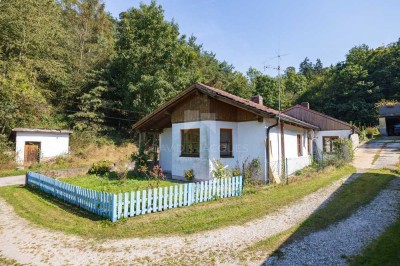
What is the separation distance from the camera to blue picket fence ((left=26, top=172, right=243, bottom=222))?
7.55m

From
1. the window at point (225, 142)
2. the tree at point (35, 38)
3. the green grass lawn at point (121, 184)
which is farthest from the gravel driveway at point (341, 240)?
the tree at point (35, 38)

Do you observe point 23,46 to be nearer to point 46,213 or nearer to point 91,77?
point 91,77

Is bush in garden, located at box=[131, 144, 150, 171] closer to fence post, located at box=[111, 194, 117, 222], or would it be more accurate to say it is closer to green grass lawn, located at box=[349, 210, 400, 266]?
fence post, located at box=[111, 194, 117, 222]

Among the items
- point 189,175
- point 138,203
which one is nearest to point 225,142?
point 189,175

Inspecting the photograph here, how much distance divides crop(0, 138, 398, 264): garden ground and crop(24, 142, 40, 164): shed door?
13518 millimetres

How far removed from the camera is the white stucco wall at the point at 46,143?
838 inches

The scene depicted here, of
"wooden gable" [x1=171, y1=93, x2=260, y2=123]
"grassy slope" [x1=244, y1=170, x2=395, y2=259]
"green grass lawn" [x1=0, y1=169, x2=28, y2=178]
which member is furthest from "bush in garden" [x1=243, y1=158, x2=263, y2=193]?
"green grass lawn" [x1=0, y1=169, x2=28, y2=178]

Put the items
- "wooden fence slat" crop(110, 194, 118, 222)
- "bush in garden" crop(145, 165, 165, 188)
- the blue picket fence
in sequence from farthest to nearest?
"bush in garden" crop(145, 165, 165, 188) < the blue picket fence < "wooden fence slat" crop(110, 194, 118, 222)

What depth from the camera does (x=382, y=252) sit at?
16.7 feet

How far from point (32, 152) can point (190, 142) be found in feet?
54.9

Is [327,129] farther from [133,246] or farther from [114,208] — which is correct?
[133,246]

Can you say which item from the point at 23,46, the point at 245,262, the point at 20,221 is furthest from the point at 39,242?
the point at 23,46

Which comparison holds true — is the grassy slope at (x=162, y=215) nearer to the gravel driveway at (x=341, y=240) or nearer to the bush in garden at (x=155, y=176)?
the gravel driveway at (x=341, y=240)

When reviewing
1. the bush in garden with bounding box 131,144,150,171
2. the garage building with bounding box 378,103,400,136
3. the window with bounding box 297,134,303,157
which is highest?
the garage building with bounding box 378,103,400,136
